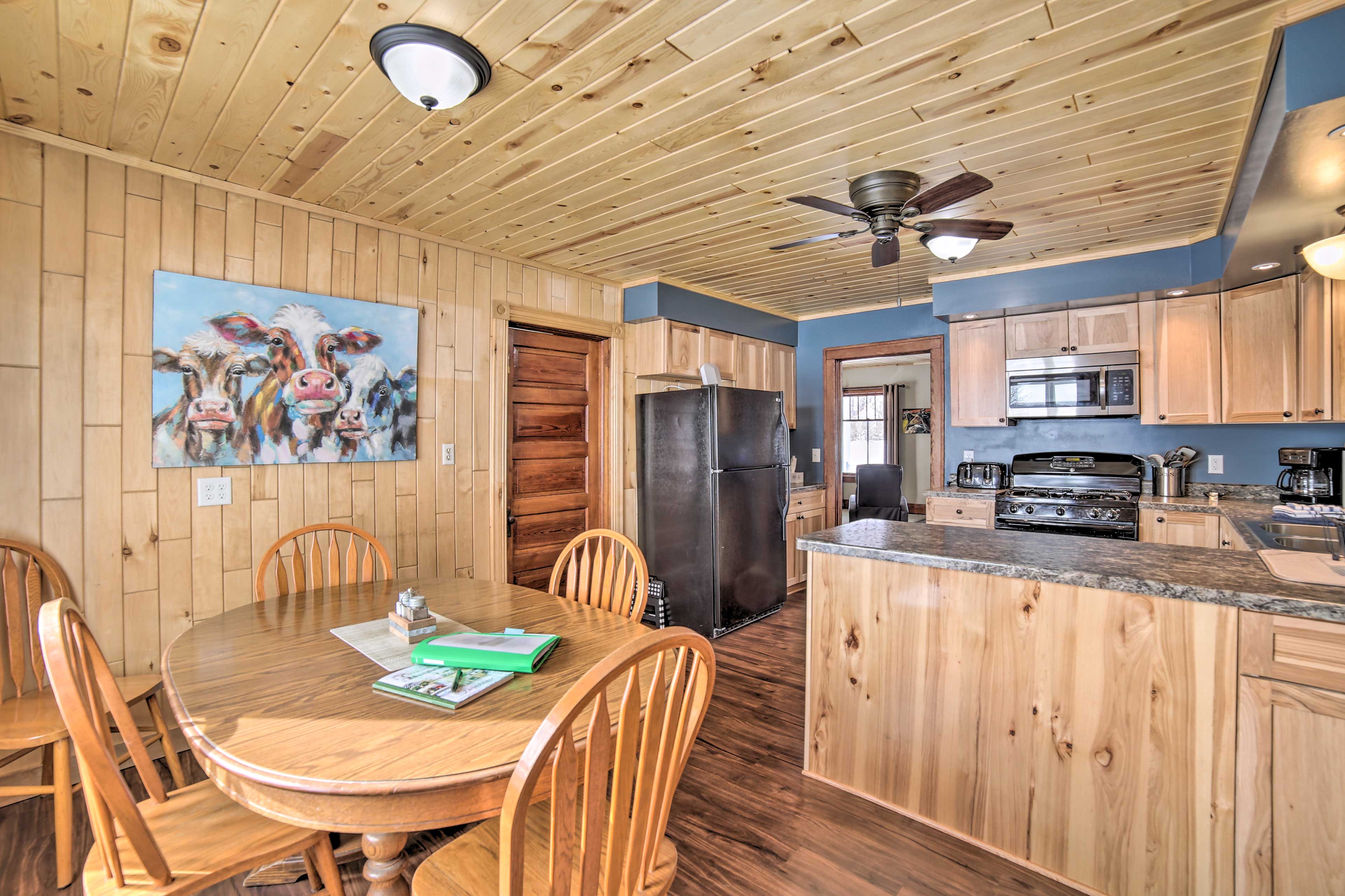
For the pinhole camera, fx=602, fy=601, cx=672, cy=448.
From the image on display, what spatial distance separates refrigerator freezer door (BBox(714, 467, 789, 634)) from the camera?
389 cm

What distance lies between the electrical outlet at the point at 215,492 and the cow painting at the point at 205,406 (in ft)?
0.22

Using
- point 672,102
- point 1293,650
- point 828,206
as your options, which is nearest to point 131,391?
point 672,102

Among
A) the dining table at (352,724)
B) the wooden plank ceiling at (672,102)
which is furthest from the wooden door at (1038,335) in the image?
the dining table at (352,724)

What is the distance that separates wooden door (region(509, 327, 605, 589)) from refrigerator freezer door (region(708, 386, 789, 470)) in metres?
0.85

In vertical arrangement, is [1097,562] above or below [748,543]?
above

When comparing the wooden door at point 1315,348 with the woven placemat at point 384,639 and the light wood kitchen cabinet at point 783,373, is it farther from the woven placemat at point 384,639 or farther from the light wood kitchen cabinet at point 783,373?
the woven placemat at point 384,639

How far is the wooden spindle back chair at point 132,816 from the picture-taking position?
104 centimetres

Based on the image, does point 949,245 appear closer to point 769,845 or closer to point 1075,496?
point 1075,496

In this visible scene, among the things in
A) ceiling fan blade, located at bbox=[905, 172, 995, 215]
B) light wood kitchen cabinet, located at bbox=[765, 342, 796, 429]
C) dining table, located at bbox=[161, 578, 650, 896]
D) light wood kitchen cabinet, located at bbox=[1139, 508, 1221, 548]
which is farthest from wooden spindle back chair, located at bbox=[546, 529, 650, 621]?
light wood kitchen cabinet, located at bbox=[765, 342, 796, 429]

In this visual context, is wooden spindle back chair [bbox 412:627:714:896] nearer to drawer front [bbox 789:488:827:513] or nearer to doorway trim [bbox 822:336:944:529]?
drawer front [bbox 789:488:827:513]

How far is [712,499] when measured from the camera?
3863mm

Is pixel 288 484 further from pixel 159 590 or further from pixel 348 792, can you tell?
pixel 348 792

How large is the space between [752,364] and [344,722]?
428cm

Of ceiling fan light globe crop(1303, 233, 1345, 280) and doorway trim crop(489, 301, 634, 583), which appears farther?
doorway trim crop(489, 301, 634, 583)
